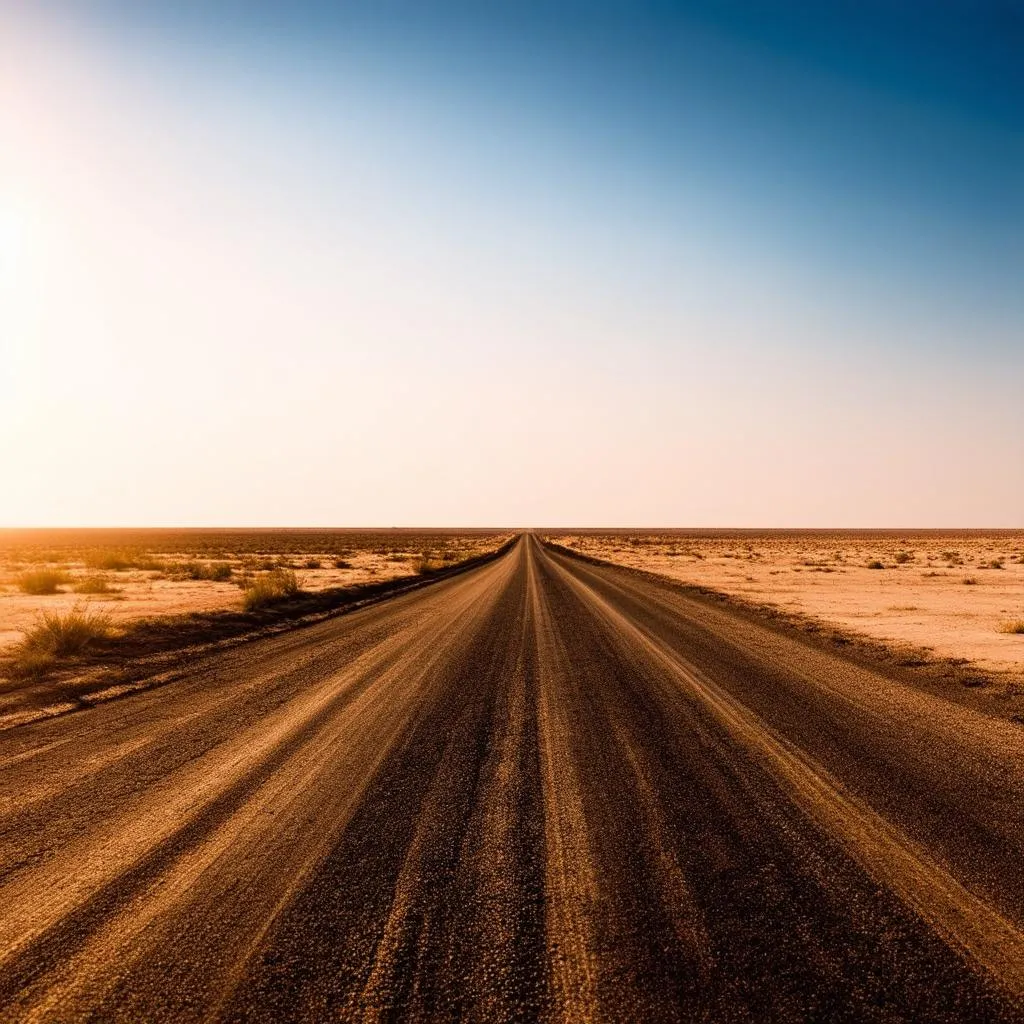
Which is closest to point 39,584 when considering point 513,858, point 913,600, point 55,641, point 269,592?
point 269,592

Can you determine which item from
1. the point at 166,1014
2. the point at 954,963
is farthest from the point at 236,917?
the point at 954,963

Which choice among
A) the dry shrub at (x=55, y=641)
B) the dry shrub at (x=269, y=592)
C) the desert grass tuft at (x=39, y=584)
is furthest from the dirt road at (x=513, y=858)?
the desert grass tuft at (x=39, y=584)

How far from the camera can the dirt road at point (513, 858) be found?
2.62 m

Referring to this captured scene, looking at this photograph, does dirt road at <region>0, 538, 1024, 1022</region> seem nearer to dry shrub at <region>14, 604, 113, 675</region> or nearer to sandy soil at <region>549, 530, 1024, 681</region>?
dry shrub at <region>14, 604, 113, 675</region>

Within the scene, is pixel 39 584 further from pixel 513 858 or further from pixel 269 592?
pixel 513 858

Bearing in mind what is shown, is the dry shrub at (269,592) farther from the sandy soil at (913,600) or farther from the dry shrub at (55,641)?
the sandy soil at (913,600)

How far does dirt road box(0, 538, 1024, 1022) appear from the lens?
2.62 meters

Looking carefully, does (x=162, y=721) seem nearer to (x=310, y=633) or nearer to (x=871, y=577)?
(x=310, y=633)

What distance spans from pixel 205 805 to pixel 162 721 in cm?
267

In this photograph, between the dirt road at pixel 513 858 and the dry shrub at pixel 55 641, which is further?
the dry shrub at pixel 55 641

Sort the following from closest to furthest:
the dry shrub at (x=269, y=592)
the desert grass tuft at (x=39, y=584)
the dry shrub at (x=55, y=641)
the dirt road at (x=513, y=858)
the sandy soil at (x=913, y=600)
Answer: the dirt road at (x=513, y=858), the dry shrub at (x=55, y=641), the sandy soil at (x=913, y=600), the dry shrub at (x=269, y=592), the desert grass tuft at (x=39, y=584)

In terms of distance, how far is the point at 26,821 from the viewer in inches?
169

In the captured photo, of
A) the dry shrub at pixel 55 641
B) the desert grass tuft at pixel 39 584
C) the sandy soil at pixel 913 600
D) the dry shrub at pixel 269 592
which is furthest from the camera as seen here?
the desert grass tuft at pixel 39 584

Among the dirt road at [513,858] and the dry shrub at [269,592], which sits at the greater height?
the dry shrub at [269,592]
